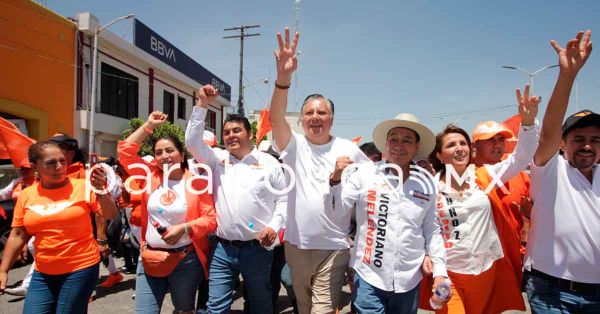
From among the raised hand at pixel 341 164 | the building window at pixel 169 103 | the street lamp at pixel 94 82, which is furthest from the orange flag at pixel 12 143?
the building window at pixel 169 103


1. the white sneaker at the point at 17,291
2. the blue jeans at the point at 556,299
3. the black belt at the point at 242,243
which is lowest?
the white sneaker at the point at 17,291

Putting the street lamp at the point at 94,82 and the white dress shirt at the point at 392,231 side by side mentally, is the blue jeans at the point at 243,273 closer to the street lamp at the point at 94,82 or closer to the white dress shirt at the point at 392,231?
the white dress shirt at the point at 392,231

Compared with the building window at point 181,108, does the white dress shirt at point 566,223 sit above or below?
below

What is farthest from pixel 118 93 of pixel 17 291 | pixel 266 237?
pixel 266 237

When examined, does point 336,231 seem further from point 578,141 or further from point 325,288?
point 578,141

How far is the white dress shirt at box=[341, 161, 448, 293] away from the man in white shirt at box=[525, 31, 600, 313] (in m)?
0.61

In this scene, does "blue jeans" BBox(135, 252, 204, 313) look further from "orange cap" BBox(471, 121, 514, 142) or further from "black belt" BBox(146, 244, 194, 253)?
"orange cap" BBox(471, 121, 514, 142)

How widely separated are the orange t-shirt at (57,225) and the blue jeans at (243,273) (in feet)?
3.09

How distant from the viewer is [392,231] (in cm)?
247

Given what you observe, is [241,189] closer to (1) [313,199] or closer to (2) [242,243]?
(2) [242,243]

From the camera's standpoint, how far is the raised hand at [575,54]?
7.46 feet

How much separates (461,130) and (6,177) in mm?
→ 6713

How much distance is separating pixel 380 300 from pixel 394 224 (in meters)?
0.49

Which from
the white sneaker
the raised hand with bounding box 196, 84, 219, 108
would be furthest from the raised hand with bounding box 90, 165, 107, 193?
the white sneaker
